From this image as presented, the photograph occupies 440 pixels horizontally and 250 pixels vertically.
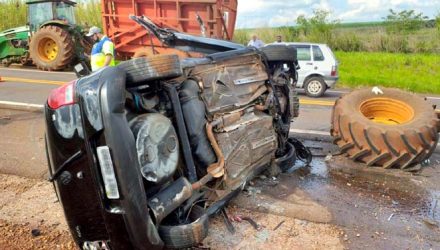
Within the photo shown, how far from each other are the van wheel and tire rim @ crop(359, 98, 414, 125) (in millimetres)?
5457

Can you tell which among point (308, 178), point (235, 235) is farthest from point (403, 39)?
point (235, 235)

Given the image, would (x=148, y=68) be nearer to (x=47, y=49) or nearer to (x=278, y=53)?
(x=278, y=53)

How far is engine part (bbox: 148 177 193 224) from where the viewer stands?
237 cm

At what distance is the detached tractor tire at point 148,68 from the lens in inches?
95.1

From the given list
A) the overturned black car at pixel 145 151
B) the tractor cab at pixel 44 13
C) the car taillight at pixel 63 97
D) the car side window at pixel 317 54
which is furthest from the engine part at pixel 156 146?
the tractor cab at pixel 44 13

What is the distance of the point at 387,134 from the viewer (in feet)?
14.6

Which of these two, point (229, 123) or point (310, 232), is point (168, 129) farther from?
point (310, 232)

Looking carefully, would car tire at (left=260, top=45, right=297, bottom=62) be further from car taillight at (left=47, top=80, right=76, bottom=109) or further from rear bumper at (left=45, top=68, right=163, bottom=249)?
car taillight at (left=47, top=80, right=76, bottom=109)

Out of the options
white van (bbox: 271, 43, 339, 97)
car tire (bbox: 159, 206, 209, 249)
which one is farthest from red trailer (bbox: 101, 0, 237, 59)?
car tire (bbox: 159, 206, 209, 249)

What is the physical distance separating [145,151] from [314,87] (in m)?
9.08

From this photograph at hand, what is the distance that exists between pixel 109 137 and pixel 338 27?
2491 centimetres

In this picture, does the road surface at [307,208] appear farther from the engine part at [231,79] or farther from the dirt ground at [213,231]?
the engine part at [231,79]

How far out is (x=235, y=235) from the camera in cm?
312

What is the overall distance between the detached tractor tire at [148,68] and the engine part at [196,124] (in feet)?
1.13
